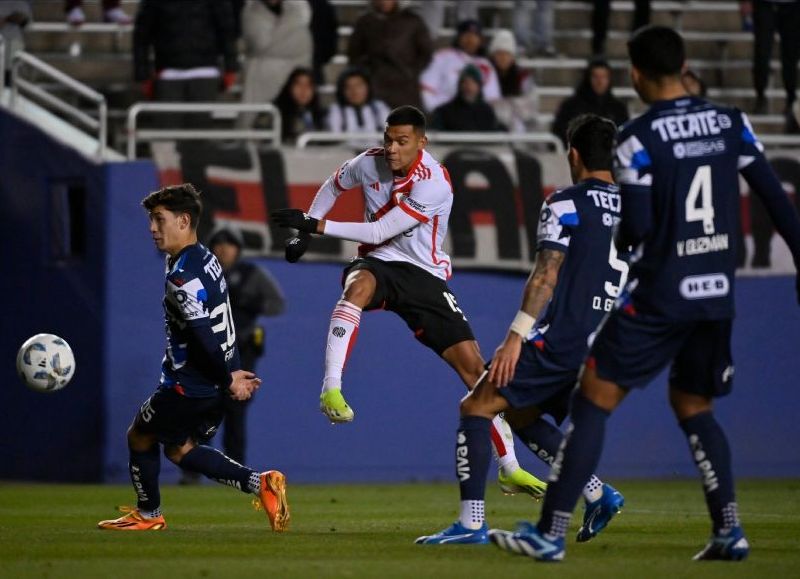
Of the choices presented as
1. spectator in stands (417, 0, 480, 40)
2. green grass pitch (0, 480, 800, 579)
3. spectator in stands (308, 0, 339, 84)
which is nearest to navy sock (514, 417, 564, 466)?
green grass pitch (0, 480, 800, 579)

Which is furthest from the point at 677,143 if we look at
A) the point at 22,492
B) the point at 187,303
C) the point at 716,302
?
the point at 22,492

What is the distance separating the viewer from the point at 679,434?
17.4 meters

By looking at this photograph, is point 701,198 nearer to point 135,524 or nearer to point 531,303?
point 531,303

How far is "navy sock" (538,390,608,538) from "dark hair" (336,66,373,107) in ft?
33.3

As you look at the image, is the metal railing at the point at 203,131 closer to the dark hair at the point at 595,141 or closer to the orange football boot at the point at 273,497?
the orange football boot at the point at 273,497

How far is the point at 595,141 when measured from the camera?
834 cm

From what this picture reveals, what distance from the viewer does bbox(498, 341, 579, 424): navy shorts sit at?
818 centimetres

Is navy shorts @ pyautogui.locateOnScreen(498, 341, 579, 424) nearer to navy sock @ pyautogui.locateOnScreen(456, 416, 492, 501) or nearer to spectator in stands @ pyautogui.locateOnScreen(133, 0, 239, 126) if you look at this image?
navy sock @ pyautogui.locateOnScreen(456, 416, 492, 501)

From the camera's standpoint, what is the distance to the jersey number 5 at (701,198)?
7168 mm

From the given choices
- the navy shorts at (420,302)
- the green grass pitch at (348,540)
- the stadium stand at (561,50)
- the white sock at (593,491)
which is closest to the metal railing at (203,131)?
the stadium stand at (561,50)

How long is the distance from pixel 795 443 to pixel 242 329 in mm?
6074

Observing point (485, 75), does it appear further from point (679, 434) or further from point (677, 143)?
point (677, 143)

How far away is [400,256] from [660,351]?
349 cm

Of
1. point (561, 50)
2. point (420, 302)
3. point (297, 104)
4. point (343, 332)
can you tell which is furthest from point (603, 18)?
point (343, 332)
